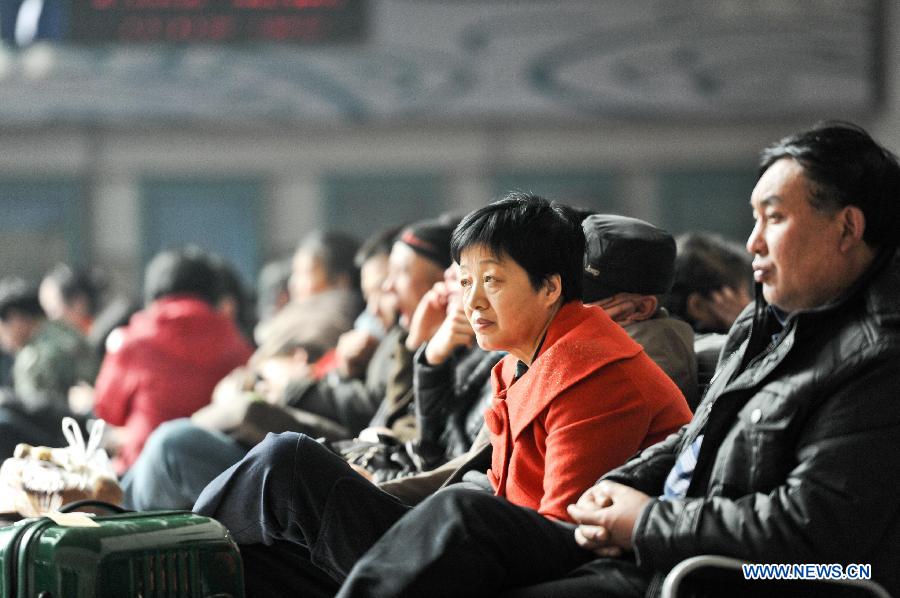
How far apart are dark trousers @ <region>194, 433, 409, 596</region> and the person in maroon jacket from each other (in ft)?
9.76

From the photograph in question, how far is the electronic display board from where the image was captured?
1127 cm

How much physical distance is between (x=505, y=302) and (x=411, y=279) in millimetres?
1687

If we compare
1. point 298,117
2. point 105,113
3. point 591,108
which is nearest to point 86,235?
point 105,113

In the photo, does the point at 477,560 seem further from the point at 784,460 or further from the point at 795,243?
the point at 795,243

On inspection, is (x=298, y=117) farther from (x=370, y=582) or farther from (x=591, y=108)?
(x=370, y=582)

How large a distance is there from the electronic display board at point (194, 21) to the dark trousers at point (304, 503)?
358 inches

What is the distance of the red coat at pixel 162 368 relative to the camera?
566cm

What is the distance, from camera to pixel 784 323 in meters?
2.27

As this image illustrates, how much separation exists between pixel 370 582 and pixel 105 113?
11.4 meters

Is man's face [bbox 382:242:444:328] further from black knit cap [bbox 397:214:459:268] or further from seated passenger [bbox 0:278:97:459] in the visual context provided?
seated passenger [bbox 0:278:97:459]

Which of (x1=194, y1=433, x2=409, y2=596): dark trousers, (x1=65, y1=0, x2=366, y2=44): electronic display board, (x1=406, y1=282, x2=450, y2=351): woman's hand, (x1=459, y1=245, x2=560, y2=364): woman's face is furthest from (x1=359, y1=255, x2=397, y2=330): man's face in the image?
(x1=65, y1=0, x2=366, y2=44): electronic display board

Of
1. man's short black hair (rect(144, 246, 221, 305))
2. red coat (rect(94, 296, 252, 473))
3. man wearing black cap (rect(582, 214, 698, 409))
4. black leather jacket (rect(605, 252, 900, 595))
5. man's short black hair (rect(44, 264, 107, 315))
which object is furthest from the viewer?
man's short black hair (rect(44, 264, 107, 315))
